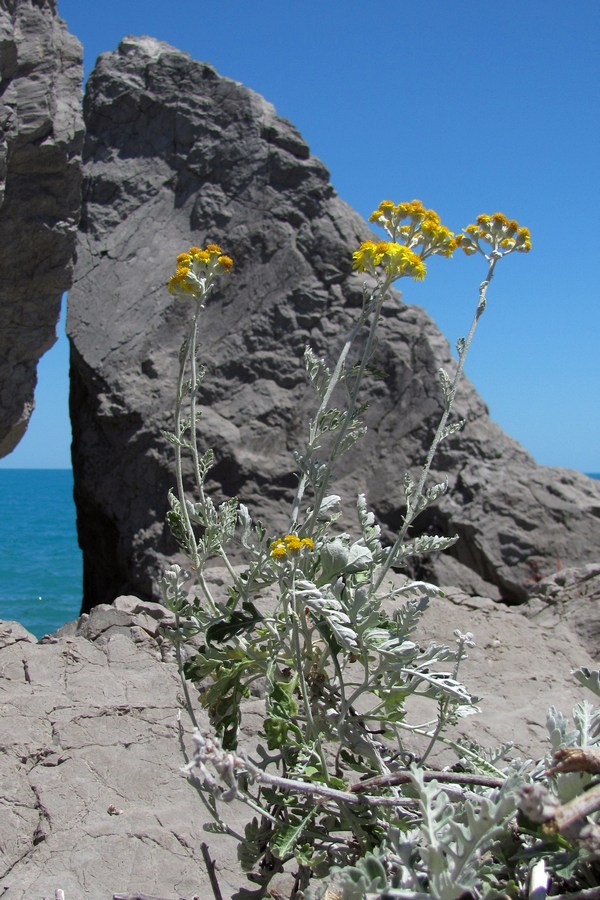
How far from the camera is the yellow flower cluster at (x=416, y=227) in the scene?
7.52 ft

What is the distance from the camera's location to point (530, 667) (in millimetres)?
4051

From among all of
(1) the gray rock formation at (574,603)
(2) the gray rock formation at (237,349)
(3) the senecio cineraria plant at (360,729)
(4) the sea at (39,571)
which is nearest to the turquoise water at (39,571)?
(4) the sea at (39,571)

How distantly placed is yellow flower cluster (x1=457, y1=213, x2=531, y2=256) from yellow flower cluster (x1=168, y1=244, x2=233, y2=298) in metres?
0.72

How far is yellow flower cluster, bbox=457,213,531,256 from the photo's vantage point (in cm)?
243

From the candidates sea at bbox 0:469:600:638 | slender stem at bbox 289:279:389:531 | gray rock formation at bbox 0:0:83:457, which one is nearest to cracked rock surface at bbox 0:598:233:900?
slender stem at bbox 289:279:389:531

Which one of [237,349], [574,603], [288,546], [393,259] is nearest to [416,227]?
[393,259]

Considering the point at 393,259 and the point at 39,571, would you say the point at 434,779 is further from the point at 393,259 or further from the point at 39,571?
the point at 39,571

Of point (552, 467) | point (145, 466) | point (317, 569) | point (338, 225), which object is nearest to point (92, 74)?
point (338, 225)

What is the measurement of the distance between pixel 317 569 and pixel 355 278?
17.2 feet

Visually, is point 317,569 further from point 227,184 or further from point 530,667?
point 227,184

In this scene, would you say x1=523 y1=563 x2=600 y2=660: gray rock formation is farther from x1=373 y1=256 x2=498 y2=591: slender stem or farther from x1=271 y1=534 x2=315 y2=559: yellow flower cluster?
x1=271 y1=534 x2=315 y2=559: yellow flower cluster

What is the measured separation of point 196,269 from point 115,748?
1648 mm

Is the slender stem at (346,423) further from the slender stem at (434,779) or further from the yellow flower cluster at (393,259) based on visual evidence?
the slender stem at (434,779)

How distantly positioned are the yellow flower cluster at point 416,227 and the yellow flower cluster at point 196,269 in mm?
458
